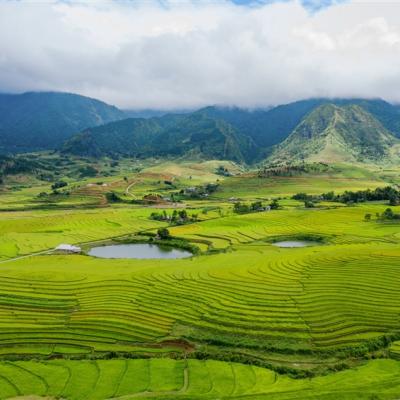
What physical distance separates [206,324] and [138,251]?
55.8 meters

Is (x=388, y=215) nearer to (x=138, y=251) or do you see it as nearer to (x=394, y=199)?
(x=394, y=199)

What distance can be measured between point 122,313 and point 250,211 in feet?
359

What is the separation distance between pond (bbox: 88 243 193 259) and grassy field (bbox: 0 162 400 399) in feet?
32.0

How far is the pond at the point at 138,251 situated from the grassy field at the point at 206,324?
9754 millimetres

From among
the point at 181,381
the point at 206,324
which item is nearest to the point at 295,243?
the point at 206,324

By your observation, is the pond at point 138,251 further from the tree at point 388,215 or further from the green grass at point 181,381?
the tree at point 388,215

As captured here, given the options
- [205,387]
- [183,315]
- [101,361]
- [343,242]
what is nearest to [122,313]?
[183,315]

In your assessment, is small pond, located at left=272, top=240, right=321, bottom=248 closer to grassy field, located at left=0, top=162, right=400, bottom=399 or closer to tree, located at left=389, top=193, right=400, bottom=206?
grassy field, located at left=0, top=162, right=400, bottom=399

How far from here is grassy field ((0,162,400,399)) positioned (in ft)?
146

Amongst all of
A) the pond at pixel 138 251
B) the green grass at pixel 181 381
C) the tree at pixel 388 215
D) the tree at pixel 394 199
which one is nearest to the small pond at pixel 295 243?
the pond at pixel 138 251

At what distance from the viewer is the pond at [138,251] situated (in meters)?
106

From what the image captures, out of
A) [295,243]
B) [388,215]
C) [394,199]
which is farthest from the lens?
[394,199]

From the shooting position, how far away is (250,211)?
167 metres

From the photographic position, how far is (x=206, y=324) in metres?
58.7
